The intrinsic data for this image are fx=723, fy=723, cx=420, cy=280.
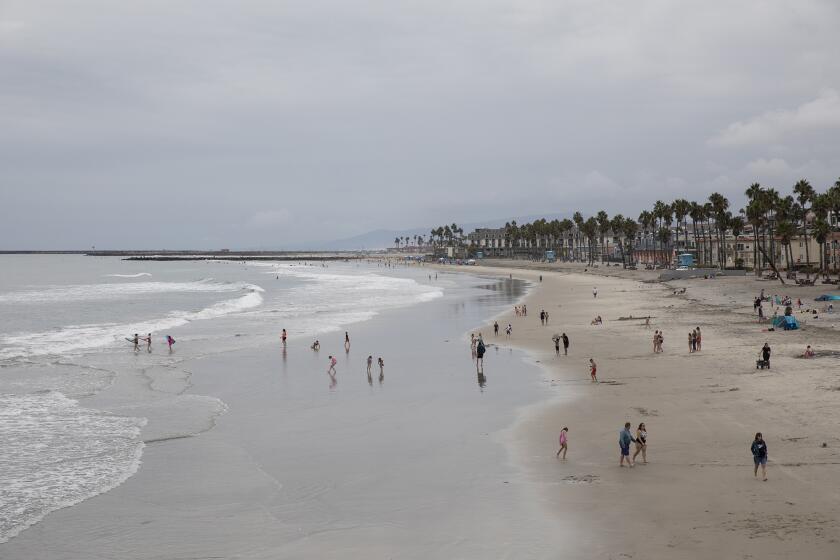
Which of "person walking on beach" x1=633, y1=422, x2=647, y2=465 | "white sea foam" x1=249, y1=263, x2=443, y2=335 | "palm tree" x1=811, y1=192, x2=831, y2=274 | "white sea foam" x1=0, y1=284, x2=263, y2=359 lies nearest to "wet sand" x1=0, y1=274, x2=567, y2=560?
"person walking on beach" x1=633, y1=422, x2=647, y2=465

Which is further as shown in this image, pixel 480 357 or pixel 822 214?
pixel 822 214

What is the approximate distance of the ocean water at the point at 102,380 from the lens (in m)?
18.3

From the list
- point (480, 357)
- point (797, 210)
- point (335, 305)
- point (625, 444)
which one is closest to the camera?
point (625, 444)

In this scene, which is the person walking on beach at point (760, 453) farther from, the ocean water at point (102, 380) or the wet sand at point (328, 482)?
the ocean water at point (102, 380)

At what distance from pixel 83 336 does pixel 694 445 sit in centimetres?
4184

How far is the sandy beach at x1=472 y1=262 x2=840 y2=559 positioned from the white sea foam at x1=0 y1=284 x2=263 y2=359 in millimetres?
25955

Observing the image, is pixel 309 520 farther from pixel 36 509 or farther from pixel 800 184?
pixel 800 184

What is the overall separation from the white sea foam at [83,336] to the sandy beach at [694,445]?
26.0m

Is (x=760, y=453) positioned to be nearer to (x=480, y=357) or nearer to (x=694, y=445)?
(x=694, y=445)

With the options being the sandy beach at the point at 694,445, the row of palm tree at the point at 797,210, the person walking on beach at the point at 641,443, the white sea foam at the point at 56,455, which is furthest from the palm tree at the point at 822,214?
the white sea foam at the point at 56,455

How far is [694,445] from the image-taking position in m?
18.5

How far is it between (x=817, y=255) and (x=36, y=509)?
99.0 m

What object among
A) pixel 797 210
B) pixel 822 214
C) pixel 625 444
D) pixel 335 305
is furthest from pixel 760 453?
pixel 797 210

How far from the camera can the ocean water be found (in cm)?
1831
